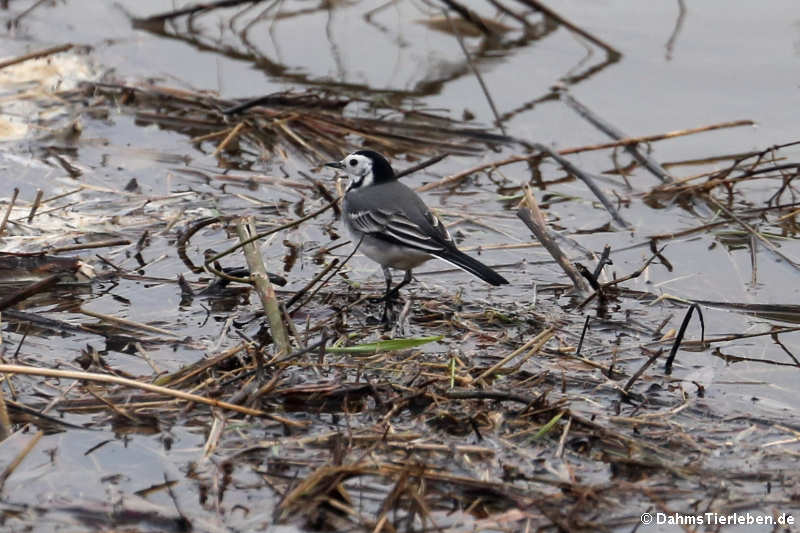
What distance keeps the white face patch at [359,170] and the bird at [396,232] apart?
0.29 ft

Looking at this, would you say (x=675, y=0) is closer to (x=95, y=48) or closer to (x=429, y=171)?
(x=429, y=171)

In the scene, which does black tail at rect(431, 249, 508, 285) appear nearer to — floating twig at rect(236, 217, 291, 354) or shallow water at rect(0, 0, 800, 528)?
shallow water at rect(0, 0, 800, 528)

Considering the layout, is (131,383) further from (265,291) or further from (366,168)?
(366,168)

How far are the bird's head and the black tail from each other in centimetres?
134

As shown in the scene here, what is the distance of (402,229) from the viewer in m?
6.69

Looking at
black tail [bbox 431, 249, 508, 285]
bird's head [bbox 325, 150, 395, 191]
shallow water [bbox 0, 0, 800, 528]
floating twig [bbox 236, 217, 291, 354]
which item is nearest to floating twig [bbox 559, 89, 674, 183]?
shallow water [bbox 0, 0, 800, 528]

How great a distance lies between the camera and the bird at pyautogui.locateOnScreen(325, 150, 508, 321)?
6355 millimetres

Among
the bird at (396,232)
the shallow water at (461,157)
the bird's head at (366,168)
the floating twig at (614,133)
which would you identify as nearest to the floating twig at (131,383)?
the shallow water at (461,157)

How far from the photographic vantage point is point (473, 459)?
15.2 ft

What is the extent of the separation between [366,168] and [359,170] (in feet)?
0.27

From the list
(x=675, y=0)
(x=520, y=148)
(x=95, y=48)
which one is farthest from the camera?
(x=675, y=0)

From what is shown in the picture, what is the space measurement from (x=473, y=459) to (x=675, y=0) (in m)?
9.50

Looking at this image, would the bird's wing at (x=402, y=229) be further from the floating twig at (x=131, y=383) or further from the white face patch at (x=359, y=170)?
the floating twig at (x=131, y=383)

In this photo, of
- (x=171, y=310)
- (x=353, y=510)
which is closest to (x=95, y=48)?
(x=171, y=310)
